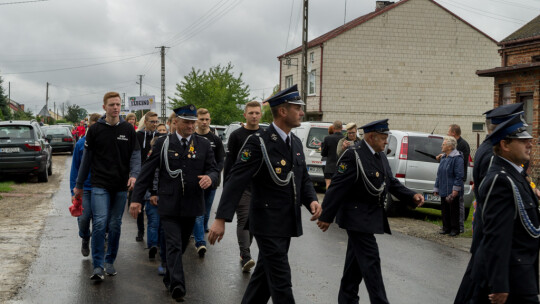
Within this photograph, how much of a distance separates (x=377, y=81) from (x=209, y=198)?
34.0 metres

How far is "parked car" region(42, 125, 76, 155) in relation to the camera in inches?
1386

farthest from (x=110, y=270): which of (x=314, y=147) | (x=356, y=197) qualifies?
(x=314, y=147)

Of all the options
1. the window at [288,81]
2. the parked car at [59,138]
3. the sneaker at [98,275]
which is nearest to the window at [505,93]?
the sneaker at [98,275]

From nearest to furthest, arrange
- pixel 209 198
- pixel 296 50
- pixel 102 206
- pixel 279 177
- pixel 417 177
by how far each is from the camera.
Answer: pixel 279 177 < pixel 102 206 < pixel 209 198 < pixel 417 177 < pixel 296 50

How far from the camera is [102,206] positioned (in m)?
7.31

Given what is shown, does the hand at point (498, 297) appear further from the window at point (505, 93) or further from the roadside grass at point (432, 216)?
the window at point (505, 93)

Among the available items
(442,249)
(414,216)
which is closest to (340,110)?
(414,216)

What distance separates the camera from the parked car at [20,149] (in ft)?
61.3

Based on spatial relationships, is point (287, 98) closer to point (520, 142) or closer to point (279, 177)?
point (279, 177)

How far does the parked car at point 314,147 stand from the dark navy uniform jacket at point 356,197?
469 inches

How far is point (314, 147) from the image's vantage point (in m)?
17.8

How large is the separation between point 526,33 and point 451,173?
14.5 metres

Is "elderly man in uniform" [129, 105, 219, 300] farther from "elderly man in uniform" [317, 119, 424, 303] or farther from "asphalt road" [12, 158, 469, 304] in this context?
"elderly man in uniform" [317, 119, 424, 303]

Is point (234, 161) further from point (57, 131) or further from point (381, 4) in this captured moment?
point (381, 4)
